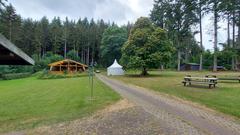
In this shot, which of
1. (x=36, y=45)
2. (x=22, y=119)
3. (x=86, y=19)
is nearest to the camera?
(x=22, y=119)

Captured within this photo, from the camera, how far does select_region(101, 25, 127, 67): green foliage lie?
63.1 m

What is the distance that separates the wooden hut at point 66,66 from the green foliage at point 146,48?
60.1 ft

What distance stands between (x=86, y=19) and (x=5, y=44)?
91.9 m

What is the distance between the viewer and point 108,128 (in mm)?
7137

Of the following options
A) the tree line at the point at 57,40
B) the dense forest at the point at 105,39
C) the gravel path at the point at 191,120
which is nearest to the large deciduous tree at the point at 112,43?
the dense forest at the point at 105,39

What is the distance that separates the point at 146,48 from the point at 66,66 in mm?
23158

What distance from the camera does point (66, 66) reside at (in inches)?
1986

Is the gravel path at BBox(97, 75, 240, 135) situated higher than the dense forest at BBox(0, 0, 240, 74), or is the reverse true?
the dense forest at BBox(0, 0, 240, 74)

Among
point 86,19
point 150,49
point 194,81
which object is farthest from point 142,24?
point 86,19

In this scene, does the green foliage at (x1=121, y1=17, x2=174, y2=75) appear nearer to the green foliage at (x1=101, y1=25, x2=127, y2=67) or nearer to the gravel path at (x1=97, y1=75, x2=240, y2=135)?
the gravel path at (x1=97, y1=75, x2=240, y2=135)

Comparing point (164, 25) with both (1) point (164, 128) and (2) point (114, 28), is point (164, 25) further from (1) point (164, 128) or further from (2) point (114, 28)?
(1) point (164, 128)

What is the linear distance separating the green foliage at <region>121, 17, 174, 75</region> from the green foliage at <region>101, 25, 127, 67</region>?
87.4ft

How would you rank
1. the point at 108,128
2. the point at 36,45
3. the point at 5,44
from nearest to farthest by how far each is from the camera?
the point at 5,44 < the point at 108,128 < the point at 36,45

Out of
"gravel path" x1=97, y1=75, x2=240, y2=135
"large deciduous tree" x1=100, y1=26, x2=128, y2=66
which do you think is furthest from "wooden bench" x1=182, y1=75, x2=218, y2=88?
"large deciduous tree" x1=100, y1=26, x2=128, y2=66
